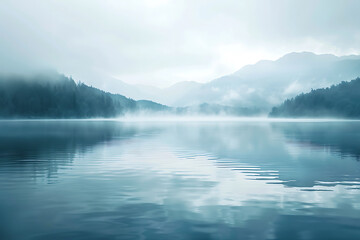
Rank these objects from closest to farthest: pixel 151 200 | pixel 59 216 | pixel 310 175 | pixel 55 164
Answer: pixel 59 216 < pixel 151 200 < pixel 310 175 < pixel 55 164

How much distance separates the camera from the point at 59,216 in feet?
58.2

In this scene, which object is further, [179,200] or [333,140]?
[333,140]

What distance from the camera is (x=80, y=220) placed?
17109 millimetres

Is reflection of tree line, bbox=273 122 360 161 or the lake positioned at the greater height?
reflection of tree line, bbox=273 122 360 161

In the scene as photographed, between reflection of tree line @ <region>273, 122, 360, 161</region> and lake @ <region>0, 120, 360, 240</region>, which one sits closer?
lake @ <region>0, 120, 360, 240</region>

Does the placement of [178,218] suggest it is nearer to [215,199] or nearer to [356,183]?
[215,199]

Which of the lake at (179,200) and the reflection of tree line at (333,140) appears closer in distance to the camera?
the lake at (179,200)

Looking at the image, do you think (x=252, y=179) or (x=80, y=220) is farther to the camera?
(x=252, y=179)

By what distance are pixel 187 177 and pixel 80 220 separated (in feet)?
43.5

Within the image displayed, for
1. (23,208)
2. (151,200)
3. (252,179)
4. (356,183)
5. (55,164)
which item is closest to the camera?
(23,208)

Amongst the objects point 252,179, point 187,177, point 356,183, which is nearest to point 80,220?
point 187,177

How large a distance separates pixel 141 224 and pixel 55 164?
72.8 ft

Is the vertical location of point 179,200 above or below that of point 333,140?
below

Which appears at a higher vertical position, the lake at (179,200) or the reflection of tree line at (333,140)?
the reflection of tree line at (333,140)
